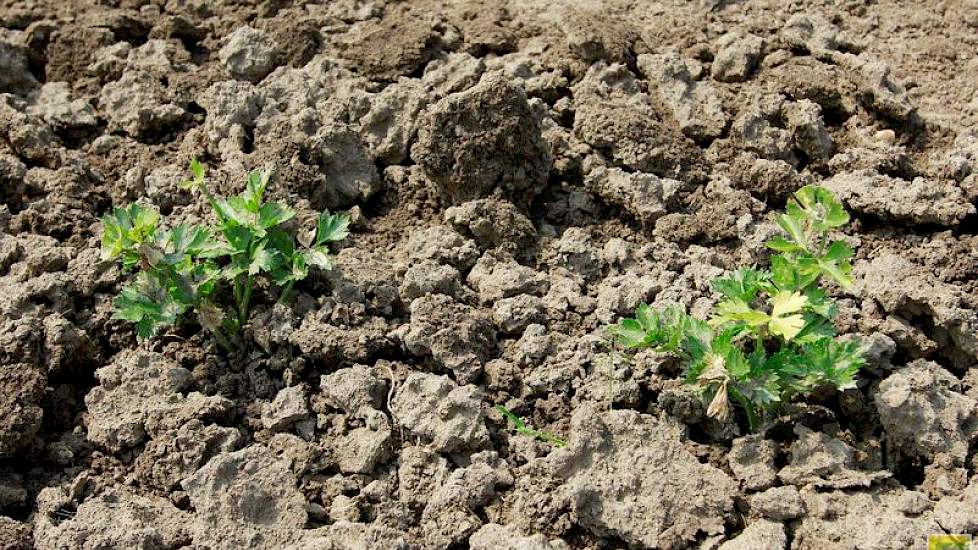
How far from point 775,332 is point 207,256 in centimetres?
147

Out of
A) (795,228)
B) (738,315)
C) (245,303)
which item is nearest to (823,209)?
(795,228)

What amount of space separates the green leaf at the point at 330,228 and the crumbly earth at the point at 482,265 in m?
0.12

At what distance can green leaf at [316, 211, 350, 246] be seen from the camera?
2.81m

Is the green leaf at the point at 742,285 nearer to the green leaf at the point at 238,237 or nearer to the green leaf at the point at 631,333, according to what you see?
the green leaf at the point at 631,333

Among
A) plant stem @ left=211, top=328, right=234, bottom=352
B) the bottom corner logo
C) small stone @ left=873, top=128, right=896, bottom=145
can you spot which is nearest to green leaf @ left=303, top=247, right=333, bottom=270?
plant stem @ left=211, top=328, right=234, bottom=352

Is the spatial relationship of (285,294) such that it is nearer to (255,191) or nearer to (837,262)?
(255,191)

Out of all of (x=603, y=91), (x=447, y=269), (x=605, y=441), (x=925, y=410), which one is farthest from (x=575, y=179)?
(x=925, y=410)

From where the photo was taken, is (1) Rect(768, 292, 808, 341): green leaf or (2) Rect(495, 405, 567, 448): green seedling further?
(2) Rect(495, 405, 567, 448): green seedling

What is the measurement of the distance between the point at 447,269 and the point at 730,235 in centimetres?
82

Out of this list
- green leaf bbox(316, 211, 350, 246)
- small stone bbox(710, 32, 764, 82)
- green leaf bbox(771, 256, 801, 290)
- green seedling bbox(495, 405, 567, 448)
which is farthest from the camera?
small stone bbox(710, 32, 764, 82)

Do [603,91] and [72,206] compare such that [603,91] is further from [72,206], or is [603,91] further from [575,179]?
[72,206]

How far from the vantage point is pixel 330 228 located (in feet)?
9.25

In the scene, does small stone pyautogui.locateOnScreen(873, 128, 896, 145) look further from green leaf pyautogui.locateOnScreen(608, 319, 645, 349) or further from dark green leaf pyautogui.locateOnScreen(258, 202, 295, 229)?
dark green leaf pyautogui.locateOnScreen(258, 202, 295, 229)

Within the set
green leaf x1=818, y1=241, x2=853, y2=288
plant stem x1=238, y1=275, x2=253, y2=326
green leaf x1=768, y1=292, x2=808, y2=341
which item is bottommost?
plant stem x1=238, y1=275, x2=253, y2=326
